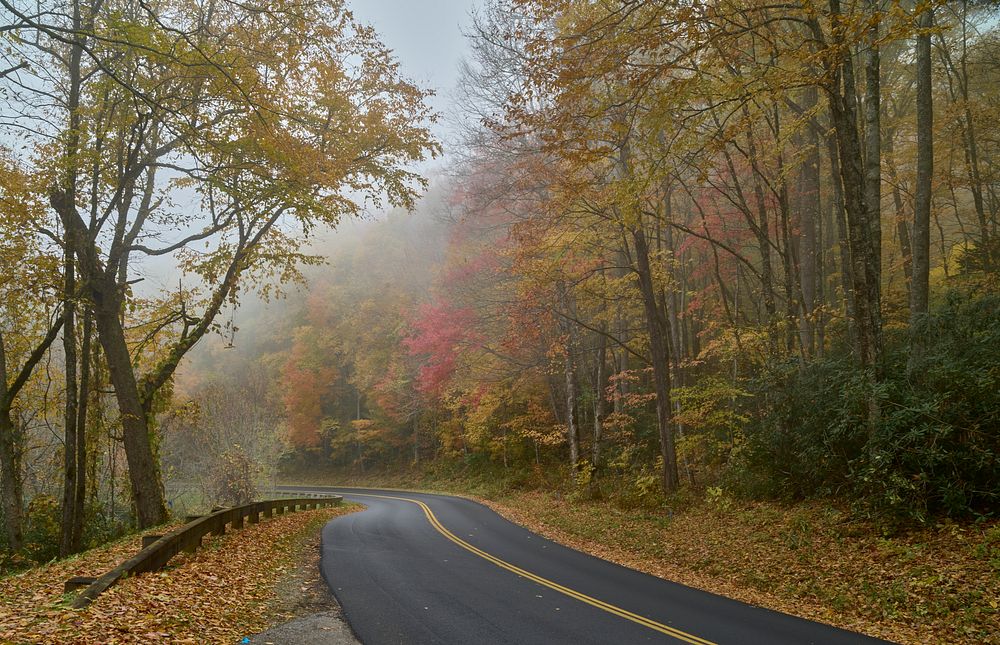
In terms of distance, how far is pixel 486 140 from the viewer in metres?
17.2

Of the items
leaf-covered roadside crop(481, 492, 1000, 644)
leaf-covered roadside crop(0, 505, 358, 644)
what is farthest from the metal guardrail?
leaf-covered roadside crop(481, 492, 1000, 644)

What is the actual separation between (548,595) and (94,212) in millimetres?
12438

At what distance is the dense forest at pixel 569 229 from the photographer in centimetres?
895

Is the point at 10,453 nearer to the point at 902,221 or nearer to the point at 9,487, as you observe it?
the point at 9,487

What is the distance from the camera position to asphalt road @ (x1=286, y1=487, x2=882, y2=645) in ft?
21.9

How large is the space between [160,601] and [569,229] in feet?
42.7

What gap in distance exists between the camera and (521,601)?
812 cm

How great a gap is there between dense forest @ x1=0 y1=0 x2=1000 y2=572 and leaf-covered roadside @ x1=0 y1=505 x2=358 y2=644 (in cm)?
487

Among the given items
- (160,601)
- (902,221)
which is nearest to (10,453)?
(160,601)

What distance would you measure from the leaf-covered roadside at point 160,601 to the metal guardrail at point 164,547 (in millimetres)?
124

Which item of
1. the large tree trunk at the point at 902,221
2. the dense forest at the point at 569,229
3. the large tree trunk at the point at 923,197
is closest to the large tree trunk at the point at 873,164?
the dense forest at the point at 569,229

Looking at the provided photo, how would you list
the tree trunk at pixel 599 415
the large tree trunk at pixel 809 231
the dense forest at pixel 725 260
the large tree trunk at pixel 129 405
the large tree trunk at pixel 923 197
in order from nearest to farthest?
the dense forest at pixel 725 260
the large tree trunk at pixel 923 197
the large tree trunk at pixel 129 405
the large tree trunk at pixel 809 231
the tree trunk at pixel 599 415

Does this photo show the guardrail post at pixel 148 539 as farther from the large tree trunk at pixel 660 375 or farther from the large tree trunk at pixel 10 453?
the large tree trunk at pixel 660 375

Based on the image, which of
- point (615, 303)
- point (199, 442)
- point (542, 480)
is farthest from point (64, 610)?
point (199, 442)
